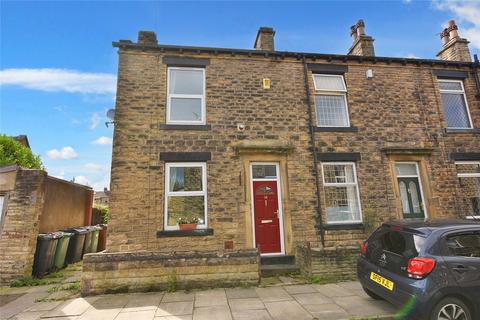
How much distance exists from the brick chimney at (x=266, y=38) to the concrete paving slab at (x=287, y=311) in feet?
25.4

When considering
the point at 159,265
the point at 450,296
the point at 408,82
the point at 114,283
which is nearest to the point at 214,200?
the point at 159,265

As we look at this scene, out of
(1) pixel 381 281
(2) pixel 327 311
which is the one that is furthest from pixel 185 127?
(1) pixel 381 281

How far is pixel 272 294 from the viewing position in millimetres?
5562

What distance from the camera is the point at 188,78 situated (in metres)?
8.63

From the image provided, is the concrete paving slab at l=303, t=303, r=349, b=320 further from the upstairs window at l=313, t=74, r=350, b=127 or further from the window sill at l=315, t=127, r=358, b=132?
the upstairs window at l=313, t=74, r=350, b=127

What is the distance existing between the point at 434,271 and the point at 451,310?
613 mm

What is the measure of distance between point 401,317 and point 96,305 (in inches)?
207

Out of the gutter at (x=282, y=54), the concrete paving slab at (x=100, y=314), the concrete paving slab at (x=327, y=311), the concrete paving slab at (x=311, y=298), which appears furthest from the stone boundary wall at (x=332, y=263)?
the gutter at (x=282, y=54)

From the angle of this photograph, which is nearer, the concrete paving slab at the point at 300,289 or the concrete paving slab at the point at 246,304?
the concrete paving slab at the point at 246,304

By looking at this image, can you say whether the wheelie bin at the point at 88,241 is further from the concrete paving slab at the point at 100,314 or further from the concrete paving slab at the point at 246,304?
the concrete paving slab at the point at 246,304

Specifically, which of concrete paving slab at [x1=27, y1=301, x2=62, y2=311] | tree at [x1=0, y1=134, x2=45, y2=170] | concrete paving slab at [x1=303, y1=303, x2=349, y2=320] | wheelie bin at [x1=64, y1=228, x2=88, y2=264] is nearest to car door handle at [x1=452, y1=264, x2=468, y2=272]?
concrete paving slab at [x1=303, y1=303, x2=349, y2=320]

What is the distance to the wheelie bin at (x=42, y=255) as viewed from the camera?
7093 millimetres

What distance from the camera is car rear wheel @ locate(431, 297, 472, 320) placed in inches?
148

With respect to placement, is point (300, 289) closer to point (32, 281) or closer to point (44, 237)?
point (32, 281)
